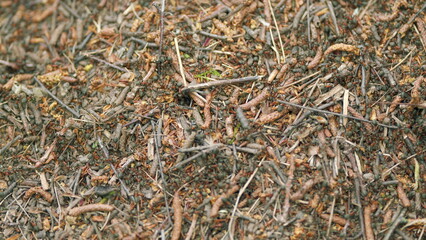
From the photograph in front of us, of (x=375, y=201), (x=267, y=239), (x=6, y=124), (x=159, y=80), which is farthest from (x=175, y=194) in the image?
(x=6, y=124)

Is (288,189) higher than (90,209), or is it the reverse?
(288,189)

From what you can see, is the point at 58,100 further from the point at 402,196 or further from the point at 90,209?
the point at 402,196

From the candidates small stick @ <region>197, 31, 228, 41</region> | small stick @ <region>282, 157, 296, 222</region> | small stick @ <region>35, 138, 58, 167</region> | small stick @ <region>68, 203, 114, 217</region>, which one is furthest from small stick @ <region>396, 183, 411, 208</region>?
small stick @ <region>35, 138, 58, 167</region>

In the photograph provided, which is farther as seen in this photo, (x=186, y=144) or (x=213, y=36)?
(x=213, y=36)

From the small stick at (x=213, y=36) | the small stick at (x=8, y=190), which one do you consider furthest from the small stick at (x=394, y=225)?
the small stick at (x=8, y=190)

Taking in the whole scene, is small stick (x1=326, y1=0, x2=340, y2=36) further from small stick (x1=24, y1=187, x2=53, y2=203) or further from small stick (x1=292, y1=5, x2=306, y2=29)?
small stick (x1=24, y1=187, x2=53, y2=203)

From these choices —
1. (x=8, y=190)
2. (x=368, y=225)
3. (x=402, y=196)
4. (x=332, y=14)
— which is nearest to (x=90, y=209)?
(x=8, y=190)

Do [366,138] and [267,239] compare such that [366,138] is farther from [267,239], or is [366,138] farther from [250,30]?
[250,30]
